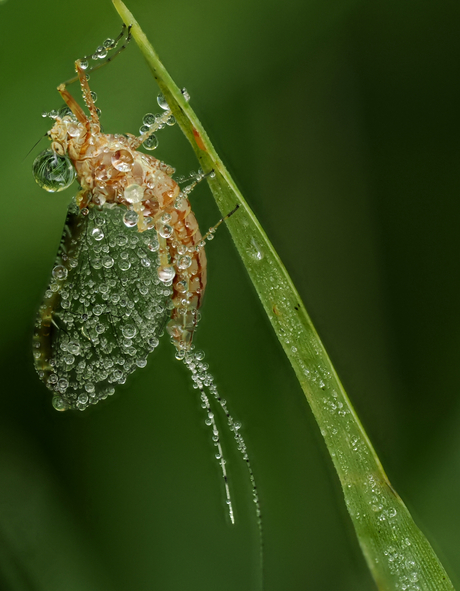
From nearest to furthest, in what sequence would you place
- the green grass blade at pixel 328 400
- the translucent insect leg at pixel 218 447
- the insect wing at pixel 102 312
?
the green grass blade at pixel 328 400, the insect wing at pixel 102 312, the translucent insect leg at pixel 218 447

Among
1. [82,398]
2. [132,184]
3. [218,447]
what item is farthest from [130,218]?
[218,447]

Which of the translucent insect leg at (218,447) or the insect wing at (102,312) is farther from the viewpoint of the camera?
the translucent insect leg at (218,447)

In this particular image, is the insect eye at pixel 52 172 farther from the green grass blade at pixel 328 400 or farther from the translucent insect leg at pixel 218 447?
the translucent insect leg at pixel 218 447

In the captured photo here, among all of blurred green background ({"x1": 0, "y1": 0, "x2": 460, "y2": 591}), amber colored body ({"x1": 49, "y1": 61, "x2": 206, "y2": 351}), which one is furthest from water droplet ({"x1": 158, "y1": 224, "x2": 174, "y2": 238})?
blurred green background ({"x1": 0, "y1": 0, "x2": 460, "y2": 591})

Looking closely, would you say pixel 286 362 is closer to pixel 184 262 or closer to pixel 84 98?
pixel 184 262

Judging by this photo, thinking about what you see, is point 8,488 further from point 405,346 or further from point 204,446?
point 405,346

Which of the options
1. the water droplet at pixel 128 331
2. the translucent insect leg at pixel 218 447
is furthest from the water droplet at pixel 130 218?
the translucent insect leg at pixel 218 447
